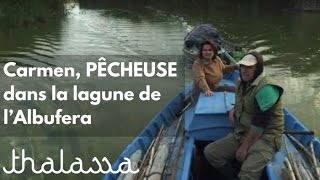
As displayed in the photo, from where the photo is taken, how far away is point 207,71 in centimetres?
713

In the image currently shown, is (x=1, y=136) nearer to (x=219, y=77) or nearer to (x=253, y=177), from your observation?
(x=219, y=77)

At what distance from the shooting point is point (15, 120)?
34.3ft

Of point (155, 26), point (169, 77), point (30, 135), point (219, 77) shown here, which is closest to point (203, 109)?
point (219, 77)

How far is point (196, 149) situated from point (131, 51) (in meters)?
13.6

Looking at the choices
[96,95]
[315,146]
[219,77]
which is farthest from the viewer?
[96,95]

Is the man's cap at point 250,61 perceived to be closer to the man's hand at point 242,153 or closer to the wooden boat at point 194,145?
the man's hand at point 242,153

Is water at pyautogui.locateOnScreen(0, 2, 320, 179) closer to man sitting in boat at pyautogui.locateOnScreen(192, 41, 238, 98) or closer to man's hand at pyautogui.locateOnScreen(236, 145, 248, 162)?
man sitting in boat at pyautogui.locateOnScreen(192, 41, 238, 98)

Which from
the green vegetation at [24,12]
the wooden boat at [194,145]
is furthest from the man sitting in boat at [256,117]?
the green vegetation at [24,12]

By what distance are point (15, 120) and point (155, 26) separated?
18.3 m

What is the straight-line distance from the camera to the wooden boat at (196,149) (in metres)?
5.38

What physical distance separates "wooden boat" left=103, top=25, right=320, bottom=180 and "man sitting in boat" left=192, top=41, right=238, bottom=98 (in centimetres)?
20

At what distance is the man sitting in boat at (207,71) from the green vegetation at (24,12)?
18.9 m

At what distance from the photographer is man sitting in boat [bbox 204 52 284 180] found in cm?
486

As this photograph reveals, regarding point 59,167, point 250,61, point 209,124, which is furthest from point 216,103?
point 59,167
